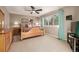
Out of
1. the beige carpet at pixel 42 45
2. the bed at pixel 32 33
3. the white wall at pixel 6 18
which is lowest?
the beige carpet at pixel 42 45

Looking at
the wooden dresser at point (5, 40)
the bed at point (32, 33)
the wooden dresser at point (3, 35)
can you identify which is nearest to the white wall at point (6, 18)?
the wooden dresser at point (3, 35)

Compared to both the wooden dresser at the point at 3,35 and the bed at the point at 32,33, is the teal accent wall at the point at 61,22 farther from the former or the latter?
the wooden dresser at the point at 3,35

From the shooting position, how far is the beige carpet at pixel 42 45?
244 centimetres

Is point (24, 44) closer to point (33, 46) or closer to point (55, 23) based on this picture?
point (33, 46)

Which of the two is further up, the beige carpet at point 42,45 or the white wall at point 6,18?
the white wall at point 6,18

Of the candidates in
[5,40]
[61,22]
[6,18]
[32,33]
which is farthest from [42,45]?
[6,18]

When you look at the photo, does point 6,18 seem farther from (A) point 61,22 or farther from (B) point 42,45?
(A) point 61,22

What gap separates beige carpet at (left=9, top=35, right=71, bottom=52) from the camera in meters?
2.44

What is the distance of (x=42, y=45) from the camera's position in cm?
262

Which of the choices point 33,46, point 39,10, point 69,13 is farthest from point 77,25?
point 33,46

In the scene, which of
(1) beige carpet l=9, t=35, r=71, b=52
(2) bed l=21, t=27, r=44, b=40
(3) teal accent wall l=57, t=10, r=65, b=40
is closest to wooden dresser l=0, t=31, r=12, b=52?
(1) beige carpet l=9, t=35, r=71, b=52

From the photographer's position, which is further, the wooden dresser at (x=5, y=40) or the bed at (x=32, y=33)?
the bed at (x=32, y=33)

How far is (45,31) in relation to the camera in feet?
8.91
